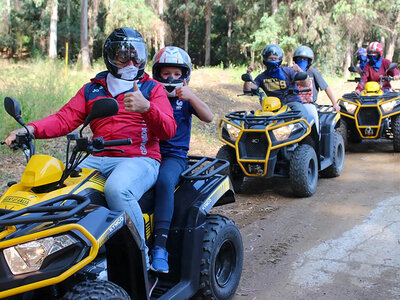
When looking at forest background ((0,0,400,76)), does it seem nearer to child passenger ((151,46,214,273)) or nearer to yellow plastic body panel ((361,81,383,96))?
yellow plastic body panel ((361,81,383,96))

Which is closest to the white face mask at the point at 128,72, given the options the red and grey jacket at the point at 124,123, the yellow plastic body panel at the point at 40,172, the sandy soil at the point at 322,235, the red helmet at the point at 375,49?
the red and grey jacket at the point at 124,123

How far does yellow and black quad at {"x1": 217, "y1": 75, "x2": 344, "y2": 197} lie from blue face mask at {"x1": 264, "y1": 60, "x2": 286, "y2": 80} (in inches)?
15.4

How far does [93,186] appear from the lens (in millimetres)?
3025

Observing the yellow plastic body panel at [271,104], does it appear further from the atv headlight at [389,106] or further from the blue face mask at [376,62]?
the blue face mask at [376,62]

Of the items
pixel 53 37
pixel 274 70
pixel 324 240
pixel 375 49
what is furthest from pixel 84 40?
pixel 324 240

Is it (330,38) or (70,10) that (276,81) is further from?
(70,10)

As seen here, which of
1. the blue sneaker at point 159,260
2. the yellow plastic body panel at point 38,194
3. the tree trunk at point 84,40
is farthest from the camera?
the tree trunk at point 84,40

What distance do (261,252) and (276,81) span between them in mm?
3514

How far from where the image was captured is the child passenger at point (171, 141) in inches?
133

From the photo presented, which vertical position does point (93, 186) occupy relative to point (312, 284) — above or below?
above

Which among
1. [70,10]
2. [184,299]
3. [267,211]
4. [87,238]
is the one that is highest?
[70,10]

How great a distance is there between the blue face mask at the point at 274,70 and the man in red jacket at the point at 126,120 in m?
4.14

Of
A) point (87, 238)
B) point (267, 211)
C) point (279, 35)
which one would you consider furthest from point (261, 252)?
point (279, 35)

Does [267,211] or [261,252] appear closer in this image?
[261,252]
